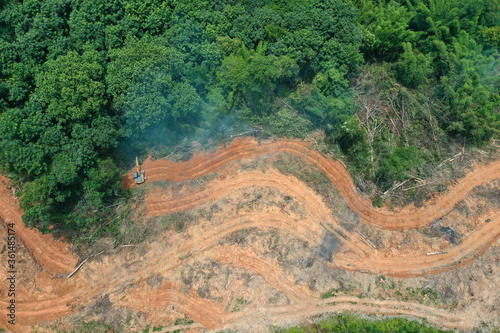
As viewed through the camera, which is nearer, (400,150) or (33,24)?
(33,24)

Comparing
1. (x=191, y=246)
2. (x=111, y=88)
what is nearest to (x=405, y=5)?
(x=111, y=88)

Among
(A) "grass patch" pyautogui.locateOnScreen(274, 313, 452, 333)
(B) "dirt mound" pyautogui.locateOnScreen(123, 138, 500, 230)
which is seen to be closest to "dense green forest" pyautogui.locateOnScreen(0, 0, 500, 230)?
(B) "dirt mound" pyautogui.locateOnScreen(123, 138, 500, 230)

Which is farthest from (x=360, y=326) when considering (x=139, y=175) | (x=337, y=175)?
(x=139, y=175)

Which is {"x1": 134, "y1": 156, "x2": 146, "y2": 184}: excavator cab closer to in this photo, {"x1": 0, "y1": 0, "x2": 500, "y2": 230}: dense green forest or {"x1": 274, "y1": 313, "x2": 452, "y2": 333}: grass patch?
{"x1": 0, "y1": 0, "x2": 500, "y2": 230}: dense green forest

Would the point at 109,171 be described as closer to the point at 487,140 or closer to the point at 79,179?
the point at 79,179

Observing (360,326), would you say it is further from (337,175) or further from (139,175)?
(139,175)

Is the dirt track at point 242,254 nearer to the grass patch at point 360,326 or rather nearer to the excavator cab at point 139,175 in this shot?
the excavator cab at point 139,175
